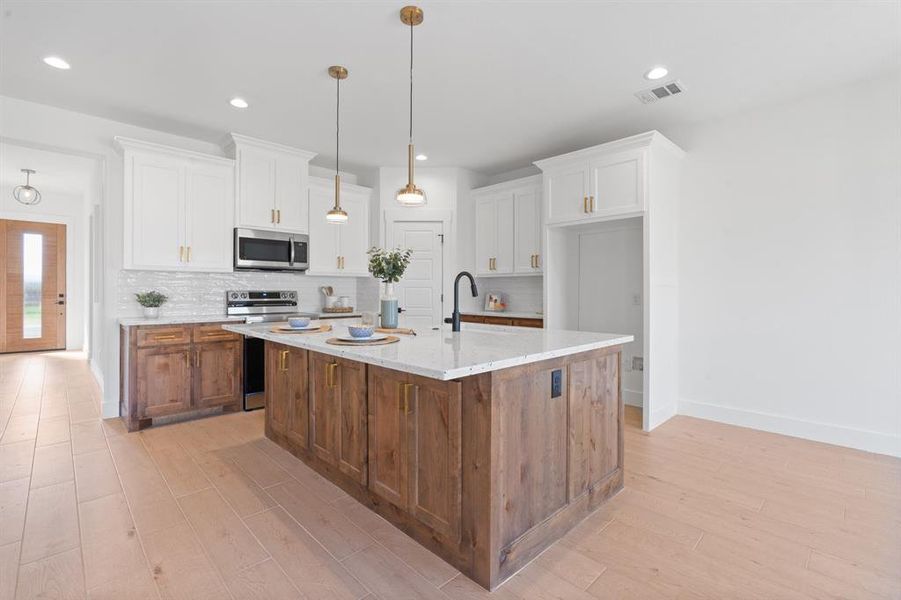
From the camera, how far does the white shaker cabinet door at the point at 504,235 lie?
17.0 ft

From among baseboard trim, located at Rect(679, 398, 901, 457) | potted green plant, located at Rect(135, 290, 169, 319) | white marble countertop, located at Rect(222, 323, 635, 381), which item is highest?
potted green plant, located at Rect(135, 290, 169, 319)

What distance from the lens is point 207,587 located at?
171 centimetres

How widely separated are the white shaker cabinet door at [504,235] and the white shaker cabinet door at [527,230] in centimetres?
6

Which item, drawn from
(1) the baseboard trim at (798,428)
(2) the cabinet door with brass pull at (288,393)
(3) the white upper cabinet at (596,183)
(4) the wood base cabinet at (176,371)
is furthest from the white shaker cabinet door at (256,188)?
(1) the baseboard trim at (798,428)

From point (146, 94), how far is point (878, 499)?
5.72m

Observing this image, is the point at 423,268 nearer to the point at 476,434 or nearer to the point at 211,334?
the point at 211,334

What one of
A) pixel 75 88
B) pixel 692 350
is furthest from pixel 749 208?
pixel 75 88

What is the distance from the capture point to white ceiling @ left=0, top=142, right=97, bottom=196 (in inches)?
202

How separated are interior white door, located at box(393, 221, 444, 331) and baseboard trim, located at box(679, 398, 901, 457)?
9.74ft

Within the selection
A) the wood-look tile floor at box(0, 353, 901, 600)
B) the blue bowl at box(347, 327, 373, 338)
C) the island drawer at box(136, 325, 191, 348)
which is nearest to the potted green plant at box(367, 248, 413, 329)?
the blue bowl at box(347, 327, 373, 338)

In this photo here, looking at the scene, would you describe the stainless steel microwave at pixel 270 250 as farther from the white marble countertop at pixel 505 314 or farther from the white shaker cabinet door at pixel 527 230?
the white shaker cabinet door at pixel 527 230

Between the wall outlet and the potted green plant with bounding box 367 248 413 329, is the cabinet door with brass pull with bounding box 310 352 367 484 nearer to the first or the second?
the potted green plant with bounding box 367 248 413 329

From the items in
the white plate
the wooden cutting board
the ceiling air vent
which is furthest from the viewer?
the ceiling air vent

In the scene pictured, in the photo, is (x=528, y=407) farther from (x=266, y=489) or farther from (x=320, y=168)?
(x=320, y=168)
